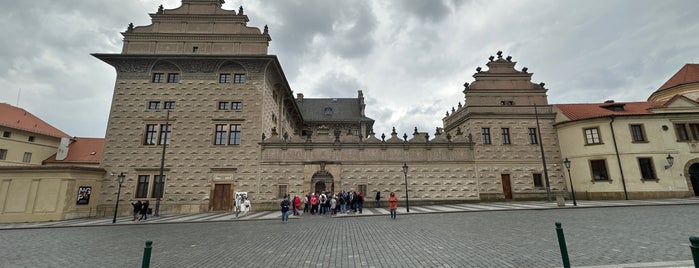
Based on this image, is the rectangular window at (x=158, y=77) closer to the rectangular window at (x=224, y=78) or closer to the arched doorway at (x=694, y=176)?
the rectangular window at (x=224, y=78)

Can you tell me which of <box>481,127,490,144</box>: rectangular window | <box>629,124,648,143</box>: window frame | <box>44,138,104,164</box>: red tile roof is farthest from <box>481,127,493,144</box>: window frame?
<box>44,138,104,164</box>: red tile roof

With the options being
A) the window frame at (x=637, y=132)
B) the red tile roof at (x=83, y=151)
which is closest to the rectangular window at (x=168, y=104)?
the red tile roof at (x=83, y=151)

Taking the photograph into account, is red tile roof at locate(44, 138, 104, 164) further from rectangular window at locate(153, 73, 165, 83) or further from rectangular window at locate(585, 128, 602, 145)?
rectangular window at locate(585, 128, 602, 145)

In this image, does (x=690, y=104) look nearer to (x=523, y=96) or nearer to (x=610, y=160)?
(x=610, y=160)

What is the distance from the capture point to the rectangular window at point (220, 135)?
2290 centimetres

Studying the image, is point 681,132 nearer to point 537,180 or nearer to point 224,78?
point 537,180

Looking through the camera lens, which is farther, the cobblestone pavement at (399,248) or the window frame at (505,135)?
the window frame at (505,135)

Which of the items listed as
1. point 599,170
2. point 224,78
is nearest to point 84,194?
point 224,78

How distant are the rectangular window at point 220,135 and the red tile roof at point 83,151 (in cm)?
1547

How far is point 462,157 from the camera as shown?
2394 centimetres

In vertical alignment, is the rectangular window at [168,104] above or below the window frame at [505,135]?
above

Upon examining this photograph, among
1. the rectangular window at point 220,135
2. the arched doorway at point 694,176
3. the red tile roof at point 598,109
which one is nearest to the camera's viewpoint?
the arched doorway at point 694,176

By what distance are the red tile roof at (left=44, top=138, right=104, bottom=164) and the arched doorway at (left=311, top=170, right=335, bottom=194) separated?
76.9ft

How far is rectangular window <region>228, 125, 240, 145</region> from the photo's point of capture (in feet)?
75.2
